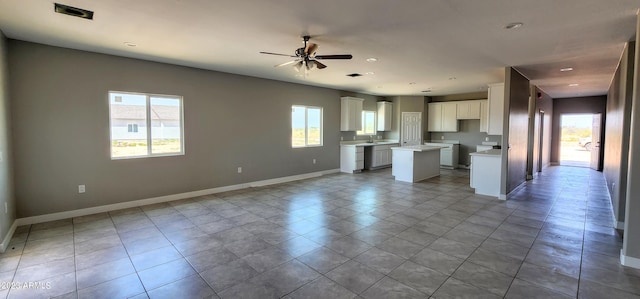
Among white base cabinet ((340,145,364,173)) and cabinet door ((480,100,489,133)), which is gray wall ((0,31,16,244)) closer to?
white base cabinet ((340,145,364,173))

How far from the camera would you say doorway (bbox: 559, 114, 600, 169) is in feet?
32.7

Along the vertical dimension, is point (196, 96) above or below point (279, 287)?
above

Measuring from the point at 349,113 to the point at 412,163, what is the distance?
250 centimetres

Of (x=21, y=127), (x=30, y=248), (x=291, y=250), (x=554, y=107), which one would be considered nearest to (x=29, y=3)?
(x=21, y=127)

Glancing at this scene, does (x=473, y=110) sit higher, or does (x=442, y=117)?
(x=473, y=110)

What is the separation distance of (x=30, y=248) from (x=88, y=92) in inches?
91.0

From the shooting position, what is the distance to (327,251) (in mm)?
3168

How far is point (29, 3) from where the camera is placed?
8.98ft

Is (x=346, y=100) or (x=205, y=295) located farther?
(x=346, y=100)

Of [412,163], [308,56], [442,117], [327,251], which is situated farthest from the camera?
[442,117]

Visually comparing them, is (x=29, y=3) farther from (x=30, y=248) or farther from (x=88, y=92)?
(x=30, y=248)

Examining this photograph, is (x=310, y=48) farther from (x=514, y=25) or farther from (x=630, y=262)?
(x=630, y=262)

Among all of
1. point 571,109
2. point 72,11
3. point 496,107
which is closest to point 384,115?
point 496,107

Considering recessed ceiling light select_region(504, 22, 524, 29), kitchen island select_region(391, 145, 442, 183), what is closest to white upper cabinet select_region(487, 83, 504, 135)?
kitchen island select_region(391, 145, 442, 183)
